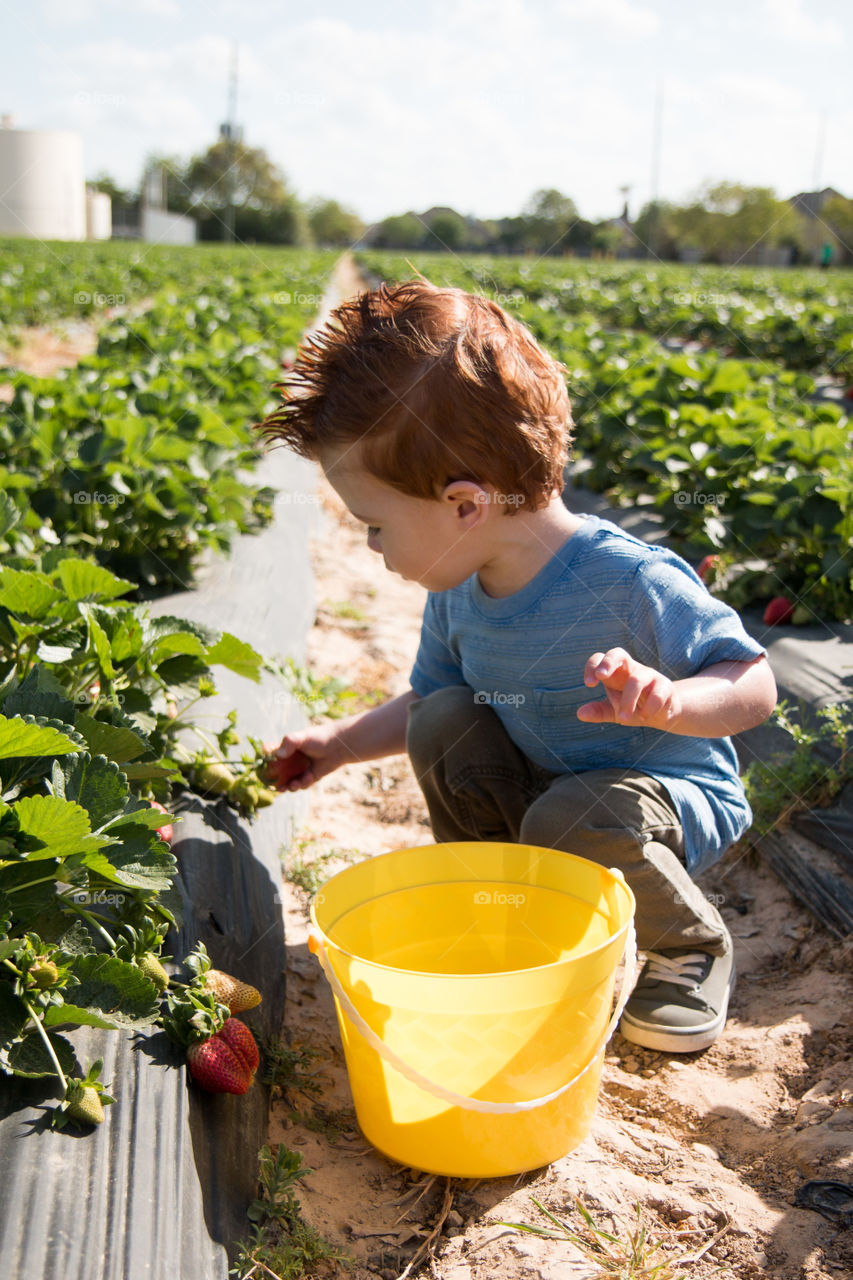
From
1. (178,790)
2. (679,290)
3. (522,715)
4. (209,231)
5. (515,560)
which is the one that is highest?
(209,231)

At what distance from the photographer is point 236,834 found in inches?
75.9

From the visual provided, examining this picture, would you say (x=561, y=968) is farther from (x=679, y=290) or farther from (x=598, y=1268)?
(x=679, y=290)

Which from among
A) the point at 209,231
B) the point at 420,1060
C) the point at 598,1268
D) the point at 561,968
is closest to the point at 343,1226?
the point at 420,1060

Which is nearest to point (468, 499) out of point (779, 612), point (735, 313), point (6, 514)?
point (6, 514)

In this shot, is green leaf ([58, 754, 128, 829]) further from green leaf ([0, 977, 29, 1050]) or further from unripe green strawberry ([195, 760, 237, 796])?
unripe green strawberry ([195, 760, 237, 796])

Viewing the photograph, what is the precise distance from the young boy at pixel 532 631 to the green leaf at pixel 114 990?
651 mm

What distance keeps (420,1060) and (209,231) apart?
7287cm

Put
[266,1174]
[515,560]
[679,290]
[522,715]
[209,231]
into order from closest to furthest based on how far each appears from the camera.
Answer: [266,1174]
[515,560]
[522,715]
[679,290]
[209,231]

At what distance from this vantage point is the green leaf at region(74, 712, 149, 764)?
141cm

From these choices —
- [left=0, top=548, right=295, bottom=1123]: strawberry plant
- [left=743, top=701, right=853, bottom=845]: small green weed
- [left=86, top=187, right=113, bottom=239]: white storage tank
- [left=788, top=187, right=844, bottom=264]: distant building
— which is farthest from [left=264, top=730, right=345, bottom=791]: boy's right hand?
[left=86, top=187, right=113, bottom=239]: white storage tank

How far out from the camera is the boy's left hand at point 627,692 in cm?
129

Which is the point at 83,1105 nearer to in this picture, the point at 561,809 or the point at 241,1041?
the point at 241,1041

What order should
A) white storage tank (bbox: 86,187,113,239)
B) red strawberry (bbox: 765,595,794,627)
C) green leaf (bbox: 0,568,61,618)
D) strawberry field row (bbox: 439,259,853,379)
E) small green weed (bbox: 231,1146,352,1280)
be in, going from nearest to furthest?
small green weed (bbox: 231,1146,352,1280) < green leaf (bbox: 0,568,61,618) < red strawberry (bbox: 765,595,794,627) < strawberry field row (bbox: 439,259,853,379) < white storage tank (bbox: 86,187,113,239)

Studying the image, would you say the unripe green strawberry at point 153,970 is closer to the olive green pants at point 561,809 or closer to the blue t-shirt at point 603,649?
the olive green pants at point 561,809
